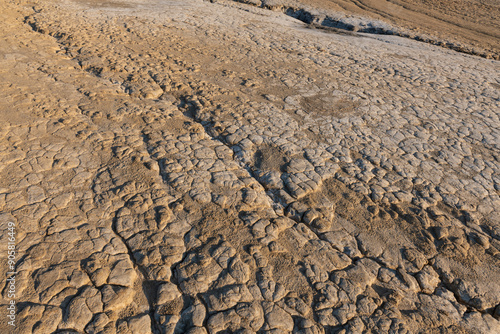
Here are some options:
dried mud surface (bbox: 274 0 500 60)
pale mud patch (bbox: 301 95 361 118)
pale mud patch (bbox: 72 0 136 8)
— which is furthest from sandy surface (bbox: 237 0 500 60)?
pale mud patch (bbox: 301 95 361 118)

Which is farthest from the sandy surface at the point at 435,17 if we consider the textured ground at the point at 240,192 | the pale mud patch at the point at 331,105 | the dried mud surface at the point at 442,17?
the pale mud patch at the point at 331,105

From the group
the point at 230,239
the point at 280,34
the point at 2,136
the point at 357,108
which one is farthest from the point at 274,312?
the point at 280,34

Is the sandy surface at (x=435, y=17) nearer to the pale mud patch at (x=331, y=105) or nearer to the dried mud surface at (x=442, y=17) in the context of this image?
the dried mud surface at (x=442, y=17)

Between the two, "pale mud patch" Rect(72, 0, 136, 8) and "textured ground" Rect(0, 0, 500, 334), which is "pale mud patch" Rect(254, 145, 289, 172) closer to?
"textured ground" Rect(0, 0, 500, 334)

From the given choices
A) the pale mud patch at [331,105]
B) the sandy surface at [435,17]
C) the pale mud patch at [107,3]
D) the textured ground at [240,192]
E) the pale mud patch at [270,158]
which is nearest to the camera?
the textured ground at [240,192]

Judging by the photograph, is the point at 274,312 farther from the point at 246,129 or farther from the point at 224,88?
the point at 224,88

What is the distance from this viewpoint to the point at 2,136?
2.64 m

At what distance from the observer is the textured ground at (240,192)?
1.79m

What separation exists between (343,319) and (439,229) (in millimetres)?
1119

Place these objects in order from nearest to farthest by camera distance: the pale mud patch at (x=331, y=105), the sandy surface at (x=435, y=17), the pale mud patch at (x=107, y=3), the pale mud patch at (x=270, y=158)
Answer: the pale mud patch at (x=270, y=158), the pale mud patch at (x=331, y=105), the pale mud patch at (x=107, y=3), the sandy surface at (x=435, y=17)

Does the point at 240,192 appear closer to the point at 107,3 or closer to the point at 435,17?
the point at 107,3

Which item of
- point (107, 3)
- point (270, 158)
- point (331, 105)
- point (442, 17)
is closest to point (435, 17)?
point (442, 17)

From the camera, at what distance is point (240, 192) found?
8.23 feet

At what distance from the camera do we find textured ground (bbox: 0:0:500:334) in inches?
70.4
